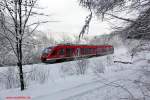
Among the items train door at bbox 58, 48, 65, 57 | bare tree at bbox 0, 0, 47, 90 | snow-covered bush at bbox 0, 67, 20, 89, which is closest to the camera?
bare tree at bbox 0, 0, 47, 90

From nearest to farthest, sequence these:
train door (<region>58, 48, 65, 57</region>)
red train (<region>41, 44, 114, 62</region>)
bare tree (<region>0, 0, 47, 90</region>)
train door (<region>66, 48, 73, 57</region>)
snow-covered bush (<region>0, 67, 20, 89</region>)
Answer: bare tree (<region>0, 0, 47, 90</region>), snow-covered bush (<region>0, 67, 20, 89</region>), red train (<region>41, 44, 114, 62</region>), train door (<region>58, 48, 65, 57</region>), train door (<region>66, 48, 73, 57</region>)

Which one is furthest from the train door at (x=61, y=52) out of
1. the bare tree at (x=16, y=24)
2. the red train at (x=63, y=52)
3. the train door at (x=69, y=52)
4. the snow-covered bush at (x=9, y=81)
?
the bare tree at (x=16, y=24)

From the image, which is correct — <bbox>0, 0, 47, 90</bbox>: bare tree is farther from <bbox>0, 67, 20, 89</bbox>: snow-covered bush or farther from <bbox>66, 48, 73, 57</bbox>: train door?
<bbox>66, 48, 73, 57</bbox>: train door

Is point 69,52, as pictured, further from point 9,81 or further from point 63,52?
point 9,81

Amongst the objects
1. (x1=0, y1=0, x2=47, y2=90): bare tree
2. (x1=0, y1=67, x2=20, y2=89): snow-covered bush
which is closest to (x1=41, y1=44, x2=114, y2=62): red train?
(x1=0, y1=67, x2=20, y2=89): snow-covered bush

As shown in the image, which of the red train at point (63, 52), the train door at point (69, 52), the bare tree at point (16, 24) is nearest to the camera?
the bare tree at point (16, 24)

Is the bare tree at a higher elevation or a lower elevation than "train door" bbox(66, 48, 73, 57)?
higher

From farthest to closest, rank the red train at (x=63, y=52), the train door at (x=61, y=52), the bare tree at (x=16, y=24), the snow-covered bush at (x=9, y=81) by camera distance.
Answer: the train door at (x=61, y=52) → the red train at (x=63, y=52) → the snow-covered bush at (x=9, y=81) → the bare tree at (x=16, y=24)

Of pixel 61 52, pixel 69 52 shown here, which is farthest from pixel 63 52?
pixel 69 52

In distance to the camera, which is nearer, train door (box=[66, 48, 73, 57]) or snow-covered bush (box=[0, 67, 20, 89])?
snow-covered bush (box=[0, 67, 20, 89])

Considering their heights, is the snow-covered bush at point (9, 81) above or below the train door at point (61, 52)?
below

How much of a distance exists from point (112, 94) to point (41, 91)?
3.15m

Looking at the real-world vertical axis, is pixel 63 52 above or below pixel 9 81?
above

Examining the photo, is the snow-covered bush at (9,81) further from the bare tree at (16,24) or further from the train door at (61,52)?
the train door at (61,52)
